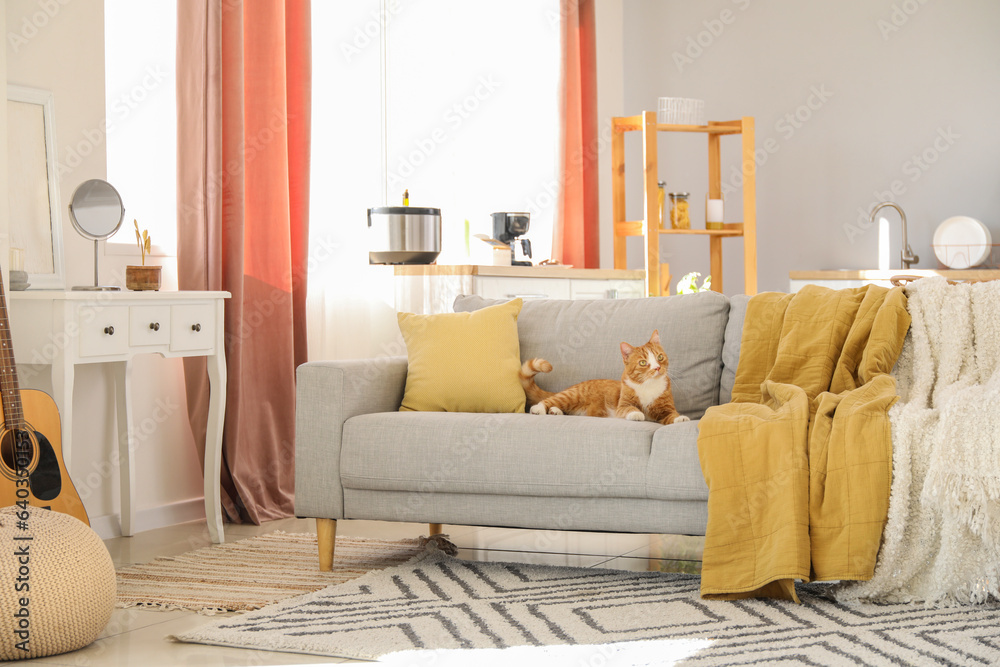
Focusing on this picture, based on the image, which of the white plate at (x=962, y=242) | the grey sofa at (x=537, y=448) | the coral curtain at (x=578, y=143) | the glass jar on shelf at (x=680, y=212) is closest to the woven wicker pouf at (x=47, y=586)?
the grey sofa at (x=537, y=448)

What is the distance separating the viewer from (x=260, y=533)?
130 inches

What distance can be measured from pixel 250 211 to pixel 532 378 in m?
1.33

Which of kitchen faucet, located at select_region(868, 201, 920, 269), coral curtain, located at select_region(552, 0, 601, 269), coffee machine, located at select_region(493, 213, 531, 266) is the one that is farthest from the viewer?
coral curtain, located at select_region(552, 0, 601, 269)

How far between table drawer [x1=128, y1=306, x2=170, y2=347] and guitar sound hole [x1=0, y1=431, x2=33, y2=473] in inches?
22.1

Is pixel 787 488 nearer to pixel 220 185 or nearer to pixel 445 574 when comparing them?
pixel 445 574

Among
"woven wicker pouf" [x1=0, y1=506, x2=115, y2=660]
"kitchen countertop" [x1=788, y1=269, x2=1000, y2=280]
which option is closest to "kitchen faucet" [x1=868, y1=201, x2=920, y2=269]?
"kitchen countertop" [x1=788, y1=269, x2=1000, y2=280]

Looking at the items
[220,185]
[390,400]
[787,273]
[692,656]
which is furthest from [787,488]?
[787,273]

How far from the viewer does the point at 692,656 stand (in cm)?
186

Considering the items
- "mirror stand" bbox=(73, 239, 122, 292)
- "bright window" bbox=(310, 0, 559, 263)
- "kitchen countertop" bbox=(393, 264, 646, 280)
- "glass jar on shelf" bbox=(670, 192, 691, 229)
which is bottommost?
"mirror stand" bbox=(73, 239, 122, 292)

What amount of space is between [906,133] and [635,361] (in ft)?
11.2

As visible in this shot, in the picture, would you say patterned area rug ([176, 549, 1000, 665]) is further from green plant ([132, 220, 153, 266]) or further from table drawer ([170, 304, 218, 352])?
green plant ([132, 220, 153, 266])

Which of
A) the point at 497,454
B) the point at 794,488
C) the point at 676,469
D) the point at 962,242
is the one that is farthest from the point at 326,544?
the point at 962,242

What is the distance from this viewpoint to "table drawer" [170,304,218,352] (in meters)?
3.00

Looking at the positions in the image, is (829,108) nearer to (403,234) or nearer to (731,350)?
(403,234)
